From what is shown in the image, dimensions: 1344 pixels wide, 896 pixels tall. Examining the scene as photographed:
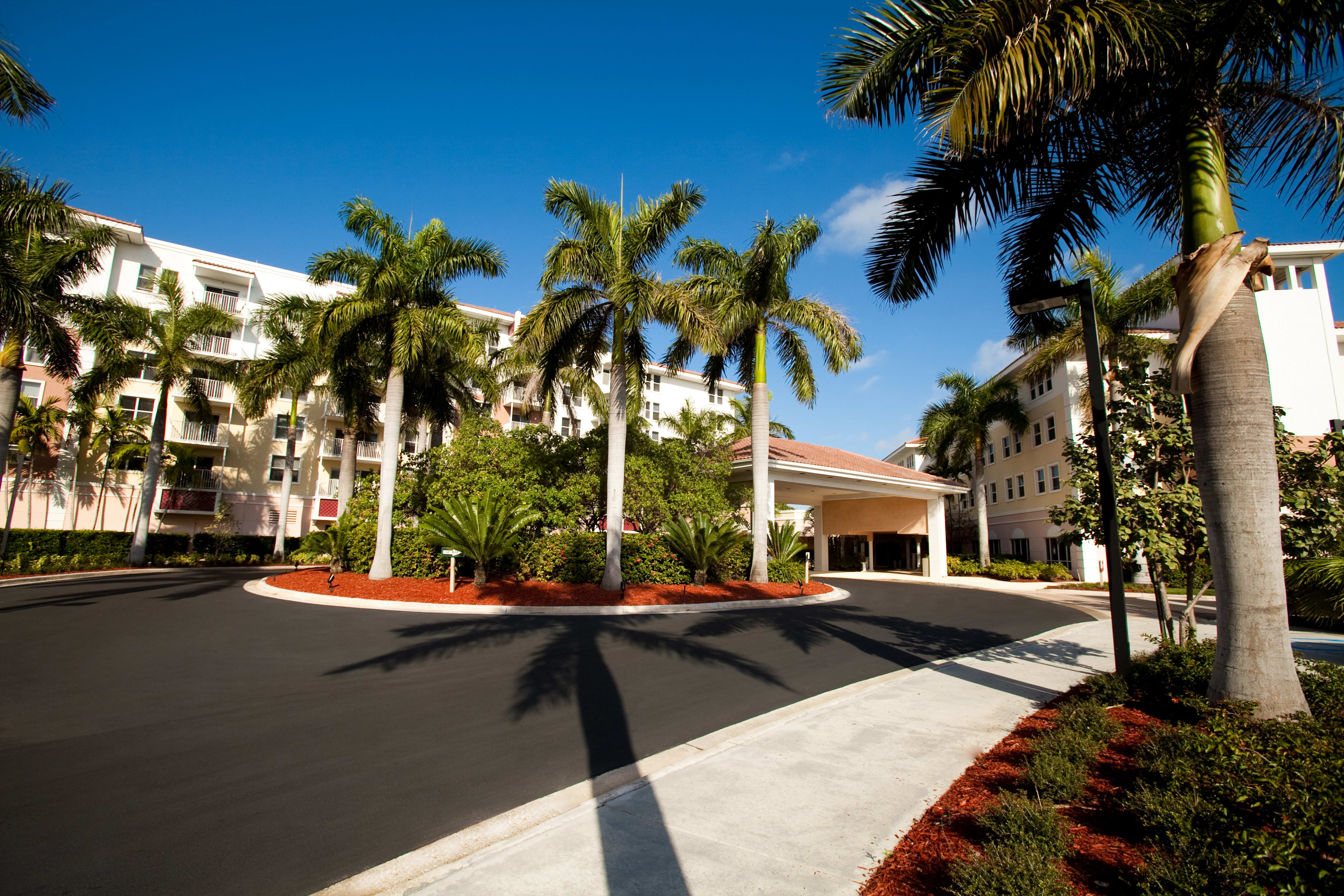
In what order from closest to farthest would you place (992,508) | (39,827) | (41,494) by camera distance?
(39,827), (41,494), (992,508)

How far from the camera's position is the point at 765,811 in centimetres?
409

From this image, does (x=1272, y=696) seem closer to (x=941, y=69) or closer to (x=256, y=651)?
(x=941, y=69)

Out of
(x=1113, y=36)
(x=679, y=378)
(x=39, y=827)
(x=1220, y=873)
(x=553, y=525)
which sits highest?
(x=679, y=378)

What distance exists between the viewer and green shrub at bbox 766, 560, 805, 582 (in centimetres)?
2114

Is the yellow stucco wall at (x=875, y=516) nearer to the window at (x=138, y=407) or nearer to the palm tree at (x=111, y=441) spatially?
the palm tree at (x=111, y=441)

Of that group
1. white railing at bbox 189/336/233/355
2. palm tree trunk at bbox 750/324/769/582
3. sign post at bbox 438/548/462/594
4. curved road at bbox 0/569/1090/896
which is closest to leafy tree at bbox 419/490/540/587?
sign post at bbox 438/548/462/594

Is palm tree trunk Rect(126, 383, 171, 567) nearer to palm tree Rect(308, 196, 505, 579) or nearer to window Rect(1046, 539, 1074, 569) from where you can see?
palm tree Rect(308, 196, 505, 579)

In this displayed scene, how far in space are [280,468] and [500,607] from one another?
93.7 feet

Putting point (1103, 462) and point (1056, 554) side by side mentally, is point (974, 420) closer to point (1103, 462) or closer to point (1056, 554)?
point (1056, 554)

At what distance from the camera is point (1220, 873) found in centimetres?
273

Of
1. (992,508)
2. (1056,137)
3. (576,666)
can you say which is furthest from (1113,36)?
(992,508)

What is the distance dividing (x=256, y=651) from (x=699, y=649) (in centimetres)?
660

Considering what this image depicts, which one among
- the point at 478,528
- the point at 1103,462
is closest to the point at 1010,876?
the point at 1103,462

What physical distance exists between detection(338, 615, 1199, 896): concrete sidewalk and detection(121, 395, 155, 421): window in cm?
3864
